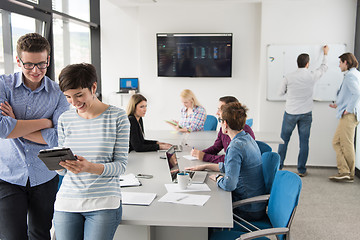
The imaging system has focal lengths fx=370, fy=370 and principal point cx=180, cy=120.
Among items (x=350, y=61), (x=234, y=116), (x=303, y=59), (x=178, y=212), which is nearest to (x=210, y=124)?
(x=303, y=59)

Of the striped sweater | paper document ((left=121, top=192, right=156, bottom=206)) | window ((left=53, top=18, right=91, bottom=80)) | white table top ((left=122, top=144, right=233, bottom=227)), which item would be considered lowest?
white table top ((left=122, top=144, right=233, bottom=227))

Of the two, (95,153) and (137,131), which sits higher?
(95,153)

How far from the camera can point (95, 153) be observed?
1857 mm

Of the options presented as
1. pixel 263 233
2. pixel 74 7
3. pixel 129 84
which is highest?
pixel 74 7

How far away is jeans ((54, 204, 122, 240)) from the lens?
182cm

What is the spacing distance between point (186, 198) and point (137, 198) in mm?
318

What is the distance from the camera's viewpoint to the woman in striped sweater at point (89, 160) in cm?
181

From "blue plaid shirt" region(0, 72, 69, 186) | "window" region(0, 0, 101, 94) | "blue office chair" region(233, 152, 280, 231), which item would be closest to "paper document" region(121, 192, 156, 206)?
"blue plaid shirt" region(0, 72, 69, 186)

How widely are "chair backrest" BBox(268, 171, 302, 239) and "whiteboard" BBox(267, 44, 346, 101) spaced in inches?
153

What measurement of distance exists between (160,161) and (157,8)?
385 centimetres

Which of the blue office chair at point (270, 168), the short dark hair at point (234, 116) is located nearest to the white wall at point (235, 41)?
the blue office chair at point (270, 168)

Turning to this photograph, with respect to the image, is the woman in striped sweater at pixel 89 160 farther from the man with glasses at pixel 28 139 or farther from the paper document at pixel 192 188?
the paper document at pixel 192 188

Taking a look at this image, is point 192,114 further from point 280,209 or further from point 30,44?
point 30,44

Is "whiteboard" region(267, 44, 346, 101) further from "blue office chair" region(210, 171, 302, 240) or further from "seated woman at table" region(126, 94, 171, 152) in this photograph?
"blue office chair" region(210, 171, 302, 240)
